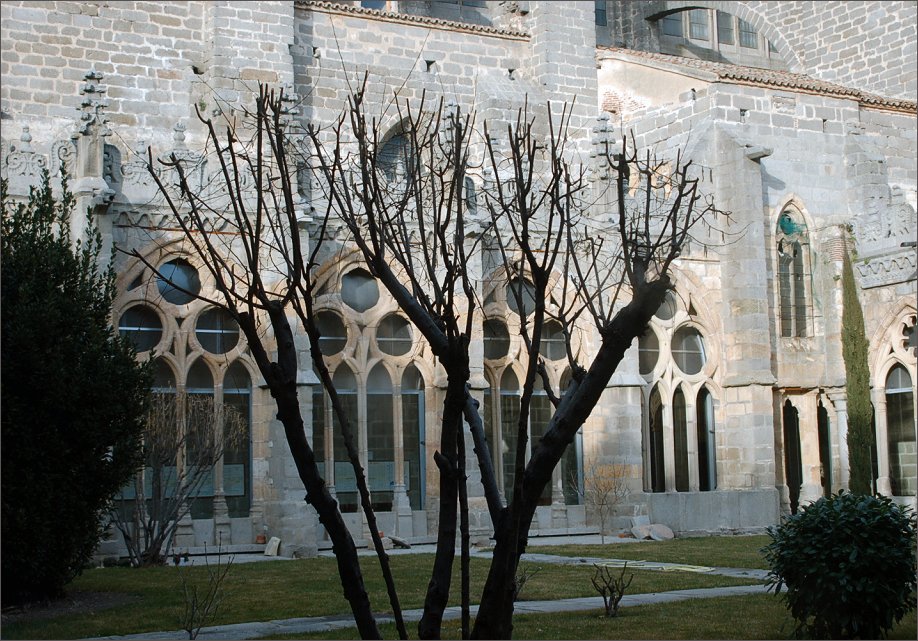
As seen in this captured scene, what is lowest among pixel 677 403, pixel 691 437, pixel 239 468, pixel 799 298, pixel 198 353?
pixel 239 468

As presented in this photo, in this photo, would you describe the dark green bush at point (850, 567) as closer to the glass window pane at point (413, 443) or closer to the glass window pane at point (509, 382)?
the glass window pane at point (413, 443)

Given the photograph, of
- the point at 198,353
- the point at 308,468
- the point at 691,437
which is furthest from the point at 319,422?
the point at 308,468

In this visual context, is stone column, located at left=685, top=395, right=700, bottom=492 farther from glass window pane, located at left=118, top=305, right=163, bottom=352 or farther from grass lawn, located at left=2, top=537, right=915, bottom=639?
glass window pane, located at left=118, top=305, right=163, bottom=352

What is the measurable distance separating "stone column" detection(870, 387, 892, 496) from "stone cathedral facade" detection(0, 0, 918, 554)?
0.06 metres

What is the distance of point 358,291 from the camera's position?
21.9 m

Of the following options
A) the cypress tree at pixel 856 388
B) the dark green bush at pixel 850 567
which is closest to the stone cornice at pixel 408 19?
the cypress tree at pixel 856 388

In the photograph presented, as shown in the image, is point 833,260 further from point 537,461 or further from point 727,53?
point 537,461

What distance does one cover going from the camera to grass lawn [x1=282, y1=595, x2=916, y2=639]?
1093cm

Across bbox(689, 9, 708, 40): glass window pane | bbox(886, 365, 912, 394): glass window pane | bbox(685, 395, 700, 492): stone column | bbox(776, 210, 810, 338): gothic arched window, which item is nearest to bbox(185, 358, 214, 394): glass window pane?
bbox(685, 395, 700, 492): stone column

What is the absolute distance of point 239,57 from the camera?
24.2m

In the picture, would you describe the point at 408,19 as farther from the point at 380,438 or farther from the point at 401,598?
the point at 401,598

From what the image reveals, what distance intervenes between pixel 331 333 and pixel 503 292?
3365 mm

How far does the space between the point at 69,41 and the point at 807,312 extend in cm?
1577

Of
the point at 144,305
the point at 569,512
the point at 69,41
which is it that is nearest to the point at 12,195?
the point at 144,305
